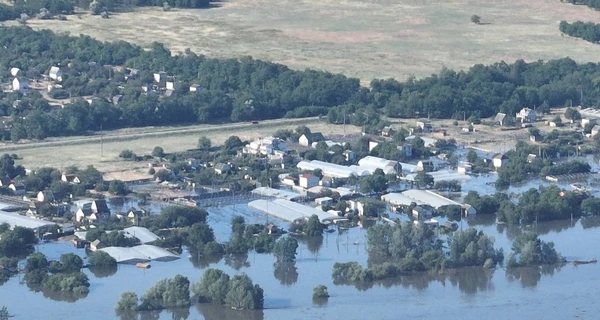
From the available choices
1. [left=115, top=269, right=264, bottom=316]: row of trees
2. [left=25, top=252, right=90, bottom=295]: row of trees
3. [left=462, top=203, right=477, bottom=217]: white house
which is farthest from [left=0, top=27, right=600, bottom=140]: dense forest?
[left=115, top=269, right=264, bottom=316]: row of trees

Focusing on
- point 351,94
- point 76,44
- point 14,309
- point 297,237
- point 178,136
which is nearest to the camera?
point 14,309

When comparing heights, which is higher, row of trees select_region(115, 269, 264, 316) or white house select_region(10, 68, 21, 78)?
row of trees select_region(115, 269, 264, 316)

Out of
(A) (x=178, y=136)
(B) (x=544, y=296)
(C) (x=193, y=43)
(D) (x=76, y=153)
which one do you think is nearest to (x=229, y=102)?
(A) (x=178, y=136)

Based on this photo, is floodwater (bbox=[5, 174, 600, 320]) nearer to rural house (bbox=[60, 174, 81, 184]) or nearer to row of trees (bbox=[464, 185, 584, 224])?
row of trees (bbox=[464, 185, 584, 224])

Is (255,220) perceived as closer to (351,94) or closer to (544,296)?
(544,296)

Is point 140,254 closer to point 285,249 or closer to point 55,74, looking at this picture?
point 285,249

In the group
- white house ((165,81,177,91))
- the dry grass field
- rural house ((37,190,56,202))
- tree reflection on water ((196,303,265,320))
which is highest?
tree reflection on water ((196,303,265,320))
